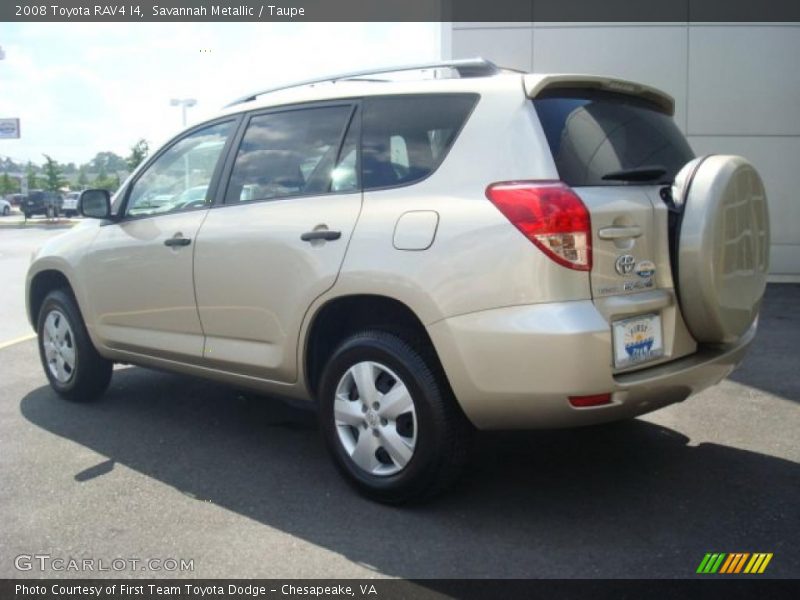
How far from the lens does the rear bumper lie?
299 centimetres

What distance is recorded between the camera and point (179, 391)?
18.9 feet

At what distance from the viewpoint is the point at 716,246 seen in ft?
10.8

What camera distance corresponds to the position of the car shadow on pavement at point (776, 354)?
5598 mm

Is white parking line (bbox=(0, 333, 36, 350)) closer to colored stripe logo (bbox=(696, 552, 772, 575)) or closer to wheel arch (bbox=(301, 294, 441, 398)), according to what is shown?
wheel arch (bbox=(301, 294, 441, 398))

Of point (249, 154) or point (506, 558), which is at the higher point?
point (249, 154)

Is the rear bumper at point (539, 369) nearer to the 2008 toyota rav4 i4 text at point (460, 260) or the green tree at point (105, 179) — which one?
the 2008 toyota rav4 i4 text at point (460, 260)

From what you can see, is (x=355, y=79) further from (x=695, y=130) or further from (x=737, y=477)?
(x=695, y=130)

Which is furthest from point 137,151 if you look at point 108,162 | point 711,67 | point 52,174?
point 711,67

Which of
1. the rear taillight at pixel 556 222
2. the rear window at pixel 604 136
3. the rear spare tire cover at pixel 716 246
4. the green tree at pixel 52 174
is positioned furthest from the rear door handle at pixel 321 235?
the green tree at pixel 52 174

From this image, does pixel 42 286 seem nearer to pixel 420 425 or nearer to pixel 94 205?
pixel 94 205

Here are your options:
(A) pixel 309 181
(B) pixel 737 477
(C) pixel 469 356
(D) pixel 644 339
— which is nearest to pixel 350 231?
(A) pixel 309 181

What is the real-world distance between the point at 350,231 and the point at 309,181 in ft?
1.68

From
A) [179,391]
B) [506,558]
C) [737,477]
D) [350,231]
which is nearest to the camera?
[506,558]

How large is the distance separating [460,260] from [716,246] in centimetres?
109
